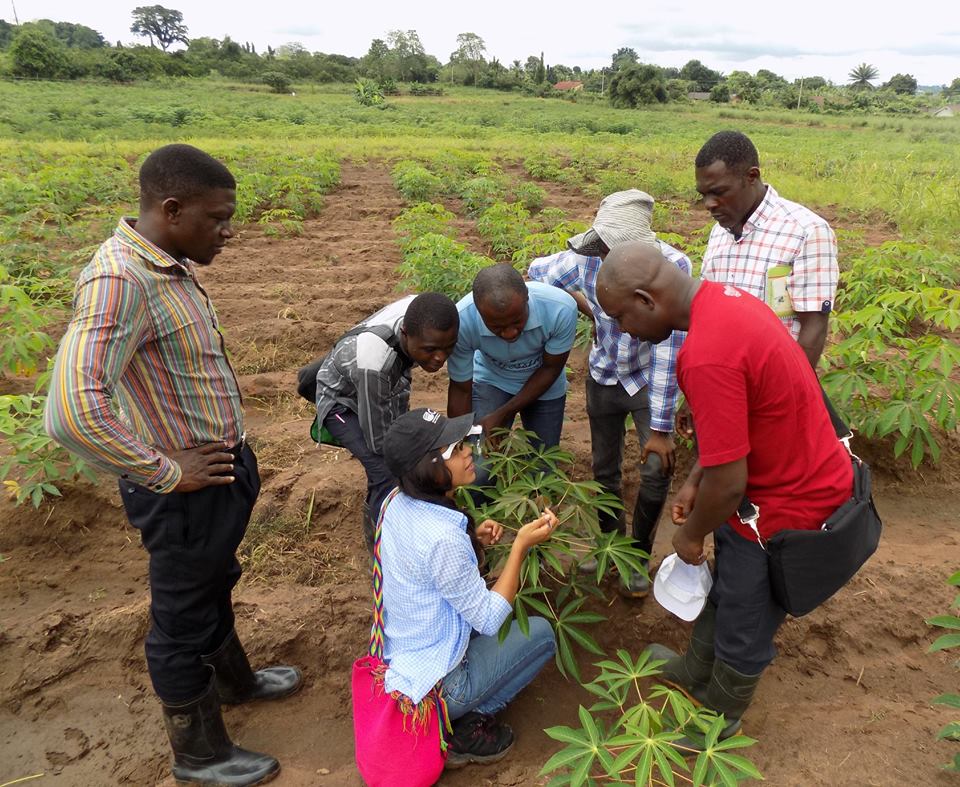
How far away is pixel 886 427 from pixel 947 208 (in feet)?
24.0

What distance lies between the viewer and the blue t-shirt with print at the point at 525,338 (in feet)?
8.13

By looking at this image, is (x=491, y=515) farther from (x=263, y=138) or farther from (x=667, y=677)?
(x=263, y=138)

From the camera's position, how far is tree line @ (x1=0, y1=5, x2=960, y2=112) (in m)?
35.0

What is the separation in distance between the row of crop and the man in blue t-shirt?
1.74 m

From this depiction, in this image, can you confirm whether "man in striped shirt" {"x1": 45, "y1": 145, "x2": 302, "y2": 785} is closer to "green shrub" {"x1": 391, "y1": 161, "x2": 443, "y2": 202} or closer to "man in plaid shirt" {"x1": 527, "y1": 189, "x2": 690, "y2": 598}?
"man in plaid shirt" {"x1": 527, "y1": 189, "x2": 690, "y2": 598}

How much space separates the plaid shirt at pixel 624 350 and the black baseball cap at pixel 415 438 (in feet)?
2.71

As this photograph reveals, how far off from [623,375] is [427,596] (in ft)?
4.10

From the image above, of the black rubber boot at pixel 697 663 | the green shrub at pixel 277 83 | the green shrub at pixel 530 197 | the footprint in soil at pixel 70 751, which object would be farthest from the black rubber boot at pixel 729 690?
the green shrub at pixel 277 83

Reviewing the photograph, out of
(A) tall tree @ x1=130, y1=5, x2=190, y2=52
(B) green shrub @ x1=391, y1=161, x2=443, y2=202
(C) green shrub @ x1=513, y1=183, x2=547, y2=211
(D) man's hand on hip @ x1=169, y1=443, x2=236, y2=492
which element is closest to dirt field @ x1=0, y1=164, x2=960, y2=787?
(D) man's hand on hip @ x1=169, y1=443, x2=236, y2=492

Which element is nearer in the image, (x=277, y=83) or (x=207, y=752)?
(x=207, y=752)

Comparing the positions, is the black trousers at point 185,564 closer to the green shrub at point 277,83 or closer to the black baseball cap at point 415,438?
the black baseball cap at point 415,438

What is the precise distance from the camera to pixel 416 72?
48.2 m

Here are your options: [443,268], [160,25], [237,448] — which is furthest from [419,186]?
[160,25]

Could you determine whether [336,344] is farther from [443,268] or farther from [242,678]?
[443,268]
